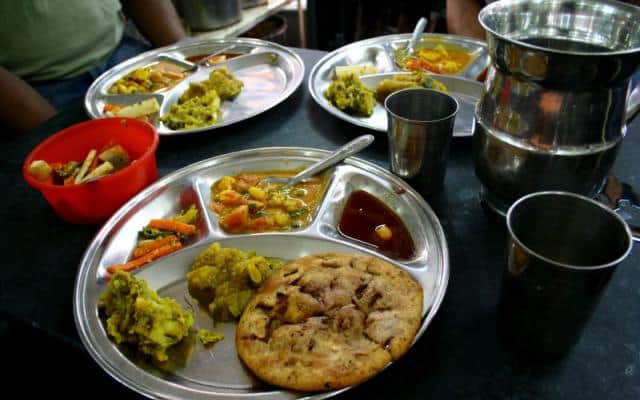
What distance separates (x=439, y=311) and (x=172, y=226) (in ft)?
3.99

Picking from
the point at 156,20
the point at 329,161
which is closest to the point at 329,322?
the point at 329,161

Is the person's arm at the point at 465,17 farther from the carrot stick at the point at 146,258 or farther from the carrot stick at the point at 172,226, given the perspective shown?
the carrot stick at the point at 146,258

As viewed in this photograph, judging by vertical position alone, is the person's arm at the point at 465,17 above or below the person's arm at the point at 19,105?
above

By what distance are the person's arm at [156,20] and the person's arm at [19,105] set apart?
1.43 metres

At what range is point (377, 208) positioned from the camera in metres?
2.02

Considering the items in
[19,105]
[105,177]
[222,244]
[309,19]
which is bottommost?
[309,19]

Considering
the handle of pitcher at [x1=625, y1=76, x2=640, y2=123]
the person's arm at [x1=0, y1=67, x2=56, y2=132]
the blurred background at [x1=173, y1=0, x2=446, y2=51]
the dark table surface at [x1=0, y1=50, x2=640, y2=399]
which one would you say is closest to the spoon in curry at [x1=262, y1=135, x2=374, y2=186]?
the dark table surface at [x1=0, y1=50, x2=640, y2=399]

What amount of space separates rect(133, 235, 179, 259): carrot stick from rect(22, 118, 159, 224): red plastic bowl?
0.27m

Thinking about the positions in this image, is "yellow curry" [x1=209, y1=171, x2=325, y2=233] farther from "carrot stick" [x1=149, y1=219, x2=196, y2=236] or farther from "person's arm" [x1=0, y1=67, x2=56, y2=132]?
"person's arm" [x1=0, y1=67, x2=56, y2=132]

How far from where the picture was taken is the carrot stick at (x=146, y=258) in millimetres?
1780

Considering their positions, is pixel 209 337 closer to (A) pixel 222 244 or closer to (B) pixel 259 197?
(A) pixel 222 244

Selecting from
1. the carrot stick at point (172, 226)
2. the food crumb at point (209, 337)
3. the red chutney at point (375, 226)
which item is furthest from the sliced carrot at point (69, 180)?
the red chutney at point (375, 226)

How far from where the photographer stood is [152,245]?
1.90 m

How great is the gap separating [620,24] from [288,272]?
1.52m
